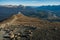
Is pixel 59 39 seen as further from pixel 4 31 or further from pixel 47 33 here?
pixel 4 31

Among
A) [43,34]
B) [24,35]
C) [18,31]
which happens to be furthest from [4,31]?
[43,34]

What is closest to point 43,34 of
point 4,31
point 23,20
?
point 4,31

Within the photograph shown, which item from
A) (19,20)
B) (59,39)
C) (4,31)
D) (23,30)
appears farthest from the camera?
(19,20)

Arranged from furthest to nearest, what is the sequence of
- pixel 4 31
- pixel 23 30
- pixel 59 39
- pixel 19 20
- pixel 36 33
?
pixel 19 20, pixel 4 31, pixel 23 30, pixel 36 33, pixel 59 39

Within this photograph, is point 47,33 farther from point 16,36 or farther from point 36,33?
point 16,36

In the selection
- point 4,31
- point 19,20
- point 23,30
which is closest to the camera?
point 23,30

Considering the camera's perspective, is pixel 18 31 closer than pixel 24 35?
No

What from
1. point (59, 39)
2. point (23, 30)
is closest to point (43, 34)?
point (59, 39)
